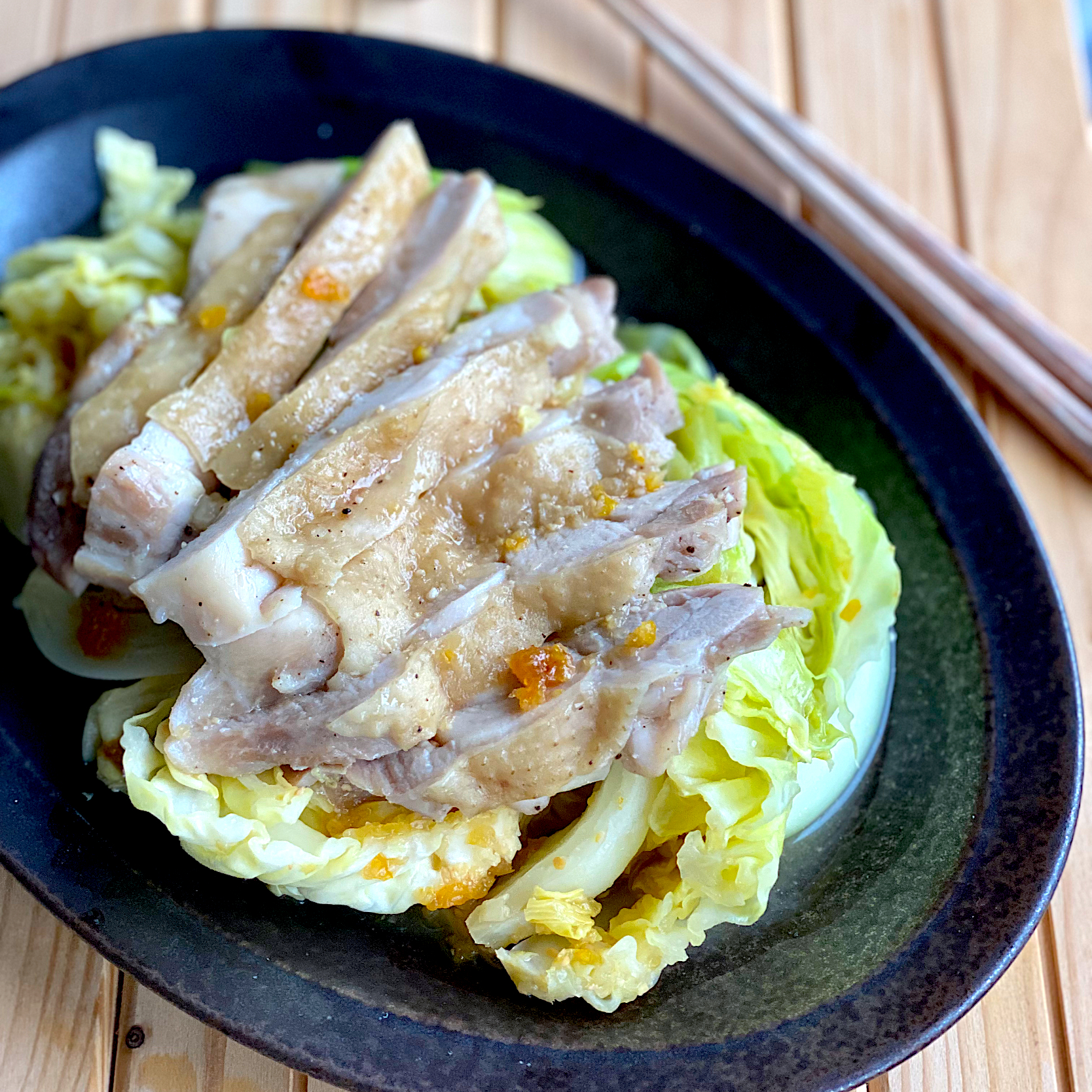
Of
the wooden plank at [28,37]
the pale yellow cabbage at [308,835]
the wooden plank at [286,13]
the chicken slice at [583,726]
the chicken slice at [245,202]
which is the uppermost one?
the wooden plank at [286,13]

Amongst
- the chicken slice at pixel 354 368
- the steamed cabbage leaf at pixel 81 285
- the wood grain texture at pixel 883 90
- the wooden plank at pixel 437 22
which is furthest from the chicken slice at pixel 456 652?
the wooden plank at pixel 437 22

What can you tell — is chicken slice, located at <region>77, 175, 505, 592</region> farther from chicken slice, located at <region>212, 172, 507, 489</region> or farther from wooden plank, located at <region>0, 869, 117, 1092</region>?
wooden plank, located at <region>0, 869, 117, 1092</region>

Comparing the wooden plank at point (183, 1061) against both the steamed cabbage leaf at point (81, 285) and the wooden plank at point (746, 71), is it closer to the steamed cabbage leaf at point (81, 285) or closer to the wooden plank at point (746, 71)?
the steamed cabbage leaf at point (81, 285)

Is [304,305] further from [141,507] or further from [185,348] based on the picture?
[141,507]

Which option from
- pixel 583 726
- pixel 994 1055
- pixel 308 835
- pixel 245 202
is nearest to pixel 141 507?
pixel 308 835

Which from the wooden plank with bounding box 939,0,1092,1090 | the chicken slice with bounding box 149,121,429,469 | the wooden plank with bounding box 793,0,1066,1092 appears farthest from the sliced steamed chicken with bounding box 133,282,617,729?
the wooden plank with bounding box 793,0,1066,1092

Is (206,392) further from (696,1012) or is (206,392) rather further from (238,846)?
(696,1012)

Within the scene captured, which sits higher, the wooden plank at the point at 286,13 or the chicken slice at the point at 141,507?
the wooden plank at the point at 286,13
